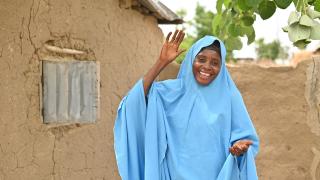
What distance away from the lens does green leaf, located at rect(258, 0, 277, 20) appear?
8.54ft

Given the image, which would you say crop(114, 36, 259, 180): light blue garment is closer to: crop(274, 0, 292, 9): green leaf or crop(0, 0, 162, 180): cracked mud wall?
crop(274, 0, 292, 9): green leaf

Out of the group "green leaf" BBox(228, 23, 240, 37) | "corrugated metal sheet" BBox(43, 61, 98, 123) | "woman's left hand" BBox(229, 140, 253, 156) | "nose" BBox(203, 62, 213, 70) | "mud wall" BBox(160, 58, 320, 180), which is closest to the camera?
"woman's left hand" BBox(229, 140, 253, 156)

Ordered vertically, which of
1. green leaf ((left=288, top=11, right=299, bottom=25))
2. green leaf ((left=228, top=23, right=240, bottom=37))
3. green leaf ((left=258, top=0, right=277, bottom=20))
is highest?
green leaf ((left=258, top=0, right=277, bottom=20))

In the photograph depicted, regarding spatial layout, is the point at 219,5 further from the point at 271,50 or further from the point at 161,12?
the point at 271,50

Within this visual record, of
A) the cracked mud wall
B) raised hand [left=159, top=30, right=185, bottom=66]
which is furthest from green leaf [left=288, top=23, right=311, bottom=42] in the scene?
the cracked mud wall

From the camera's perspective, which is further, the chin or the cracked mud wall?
the cracked mud wall

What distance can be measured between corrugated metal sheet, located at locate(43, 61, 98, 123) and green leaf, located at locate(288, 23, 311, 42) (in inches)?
86.3

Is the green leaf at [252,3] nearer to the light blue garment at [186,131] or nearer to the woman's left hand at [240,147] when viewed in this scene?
the light blue garment at [186,131]

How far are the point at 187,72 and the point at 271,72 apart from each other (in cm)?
207

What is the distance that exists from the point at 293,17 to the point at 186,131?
84 cm

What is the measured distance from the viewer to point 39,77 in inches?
160

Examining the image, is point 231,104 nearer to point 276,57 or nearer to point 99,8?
point 99,8

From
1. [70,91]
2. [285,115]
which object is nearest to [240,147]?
[70,91]

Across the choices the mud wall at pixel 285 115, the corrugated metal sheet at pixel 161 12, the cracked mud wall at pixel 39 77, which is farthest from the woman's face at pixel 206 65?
the corrugated metal sheet at pixel 161 12
